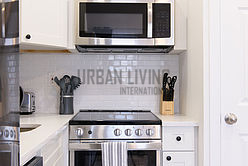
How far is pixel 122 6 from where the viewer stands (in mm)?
2240

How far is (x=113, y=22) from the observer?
224cm

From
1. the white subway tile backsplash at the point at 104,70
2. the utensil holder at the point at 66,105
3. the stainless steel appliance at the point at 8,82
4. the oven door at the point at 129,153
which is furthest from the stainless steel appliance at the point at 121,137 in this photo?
the stainless steel appliance at the point at 8,82

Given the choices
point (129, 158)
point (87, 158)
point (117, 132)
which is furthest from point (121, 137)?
point (87, 158)

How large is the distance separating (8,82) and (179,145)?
1.80m

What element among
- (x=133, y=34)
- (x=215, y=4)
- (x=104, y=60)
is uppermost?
(x=215, y=4)

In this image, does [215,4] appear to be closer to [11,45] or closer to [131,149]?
[131,149]

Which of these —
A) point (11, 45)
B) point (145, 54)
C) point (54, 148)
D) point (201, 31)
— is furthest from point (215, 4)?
point (11, 45)

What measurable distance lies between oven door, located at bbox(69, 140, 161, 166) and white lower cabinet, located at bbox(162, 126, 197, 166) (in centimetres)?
6

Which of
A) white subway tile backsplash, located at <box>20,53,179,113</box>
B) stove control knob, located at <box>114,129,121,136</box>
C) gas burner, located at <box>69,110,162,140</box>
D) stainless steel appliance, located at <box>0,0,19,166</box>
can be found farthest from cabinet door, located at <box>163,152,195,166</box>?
stainless steel appliance, located at <box>0,0,19,166</box>

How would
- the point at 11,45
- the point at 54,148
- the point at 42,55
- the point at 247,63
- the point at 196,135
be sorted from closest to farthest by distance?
the point at 11,45 → the point at 54,148 → the point at 247,63 → the point at 196,135 → the point at 42,55

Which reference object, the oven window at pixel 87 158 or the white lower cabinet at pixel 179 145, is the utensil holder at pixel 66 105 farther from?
the white lower cabinet at pixel 179 145

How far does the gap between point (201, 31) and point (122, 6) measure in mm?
687

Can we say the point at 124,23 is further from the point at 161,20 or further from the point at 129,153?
the point at 129,153

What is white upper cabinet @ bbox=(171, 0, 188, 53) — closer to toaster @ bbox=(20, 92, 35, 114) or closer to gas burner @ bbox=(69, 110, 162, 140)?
gas burner @ bbox=(69, 110, 162, 140)
